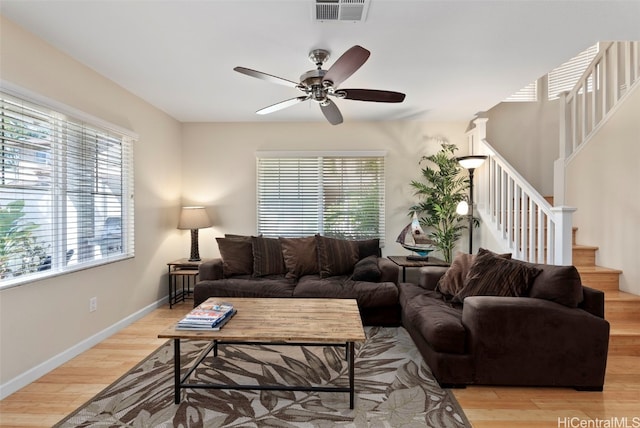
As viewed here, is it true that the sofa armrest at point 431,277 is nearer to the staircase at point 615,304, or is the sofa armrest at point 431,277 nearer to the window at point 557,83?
the staircase at point 615,304

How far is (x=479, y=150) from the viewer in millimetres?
4297

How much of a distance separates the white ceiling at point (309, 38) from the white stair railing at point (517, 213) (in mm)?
947

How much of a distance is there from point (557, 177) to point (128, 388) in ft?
16.5

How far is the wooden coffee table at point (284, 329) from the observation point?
1.96 metres

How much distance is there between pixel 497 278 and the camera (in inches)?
101

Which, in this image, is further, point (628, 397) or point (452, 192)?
point (452, 192)

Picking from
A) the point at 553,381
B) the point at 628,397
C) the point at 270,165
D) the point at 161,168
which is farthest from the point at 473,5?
the point at 161,168

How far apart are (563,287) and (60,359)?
→ 394 cm

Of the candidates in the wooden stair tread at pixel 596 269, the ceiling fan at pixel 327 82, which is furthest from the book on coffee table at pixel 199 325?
the wooden stair tread at pixel 596 269

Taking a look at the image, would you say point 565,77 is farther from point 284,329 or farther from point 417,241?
point 284,329

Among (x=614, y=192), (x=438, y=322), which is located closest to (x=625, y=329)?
(x=614, y=192)

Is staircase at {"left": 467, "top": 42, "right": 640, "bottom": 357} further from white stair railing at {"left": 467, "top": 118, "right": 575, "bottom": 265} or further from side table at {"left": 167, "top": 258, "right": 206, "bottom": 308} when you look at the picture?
→ side table at {"left": 167, "top": 258, "right": 206, "bottom": 308}

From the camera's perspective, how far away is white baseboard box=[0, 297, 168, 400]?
2.22 meters

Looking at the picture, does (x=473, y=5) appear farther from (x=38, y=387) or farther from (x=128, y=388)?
(x=38, y=387)
